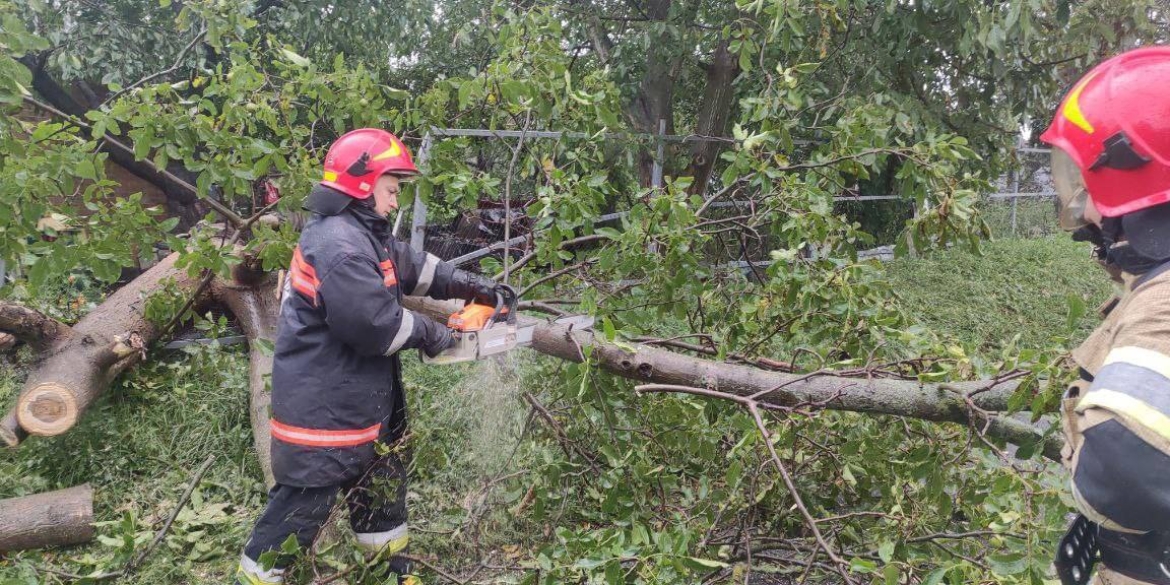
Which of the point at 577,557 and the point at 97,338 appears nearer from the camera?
the point at 577,557

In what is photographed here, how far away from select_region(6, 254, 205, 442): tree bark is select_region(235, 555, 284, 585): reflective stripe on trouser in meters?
1.32

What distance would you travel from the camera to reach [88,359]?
3514 millimetres

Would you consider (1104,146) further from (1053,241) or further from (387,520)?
(1053,241)

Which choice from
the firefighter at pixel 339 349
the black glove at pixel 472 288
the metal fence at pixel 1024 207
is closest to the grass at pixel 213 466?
the firefighter at pixel 339 349

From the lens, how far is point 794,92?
3.06 metres

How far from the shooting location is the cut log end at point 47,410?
328 centimetres

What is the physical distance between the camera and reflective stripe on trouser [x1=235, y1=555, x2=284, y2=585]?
2.62 metres

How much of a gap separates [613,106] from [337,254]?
1.56 meters

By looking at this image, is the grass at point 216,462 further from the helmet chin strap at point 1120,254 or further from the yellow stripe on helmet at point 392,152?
the helmet chin strap at point 1120,254

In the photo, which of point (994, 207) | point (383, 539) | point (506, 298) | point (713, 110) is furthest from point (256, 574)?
point (994, 207)

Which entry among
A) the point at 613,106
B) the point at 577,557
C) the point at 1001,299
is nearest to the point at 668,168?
the point at 613,106

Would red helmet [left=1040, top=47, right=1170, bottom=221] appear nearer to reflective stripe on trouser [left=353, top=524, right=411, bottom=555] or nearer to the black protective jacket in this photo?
the black protective jacket

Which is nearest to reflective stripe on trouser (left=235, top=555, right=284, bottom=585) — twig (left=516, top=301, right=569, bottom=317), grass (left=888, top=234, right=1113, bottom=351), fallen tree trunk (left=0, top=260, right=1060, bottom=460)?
fallen tree trunk (left=0, top=260, right=1060, bottom=460)

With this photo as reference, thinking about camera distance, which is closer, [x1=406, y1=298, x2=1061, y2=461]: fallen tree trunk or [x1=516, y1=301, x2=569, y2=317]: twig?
[x1=406, y1=298, x2=1061, y2=461]: fallen tree trunk
